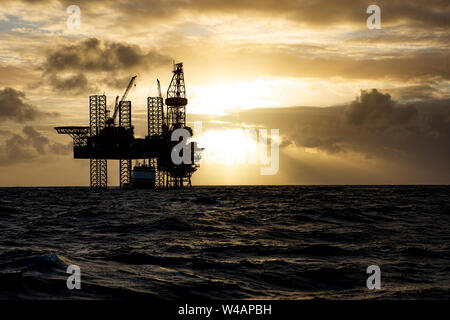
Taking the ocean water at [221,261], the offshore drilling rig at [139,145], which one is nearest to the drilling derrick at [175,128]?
the offshore drilling rig at [139,145]

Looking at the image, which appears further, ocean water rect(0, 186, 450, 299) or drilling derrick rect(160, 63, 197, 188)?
drilling derrick rect(160, 63, 197, 188)

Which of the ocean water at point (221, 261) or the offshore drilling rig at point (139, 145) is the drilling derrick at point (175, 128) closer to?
the offshore drilling rig at point (139, 145)

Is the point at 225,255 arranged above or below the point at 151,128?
below

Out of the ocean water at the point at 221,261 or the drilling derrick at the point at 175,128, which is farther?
the drilling derrick at the point at 175,128

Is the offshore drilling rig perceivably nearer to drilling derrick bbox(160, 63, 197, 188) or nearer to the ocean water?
drilling derrick bbox(160, 63, 197, 188)

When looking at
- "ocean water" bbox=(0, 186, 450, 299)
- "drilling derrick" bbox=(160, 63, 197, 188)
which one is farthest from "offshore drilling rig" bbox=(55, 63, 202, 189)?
"ocean water" bbox=(0, 186, 450, 299)

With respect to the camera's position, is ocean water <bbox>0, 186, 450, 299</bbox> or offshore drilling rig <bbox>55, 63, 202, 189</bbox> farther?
offshore drilling rig <bbox>55, 63, 202, 189</bbox>

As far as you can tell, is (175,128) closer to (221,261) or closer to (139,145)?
(139,145)
